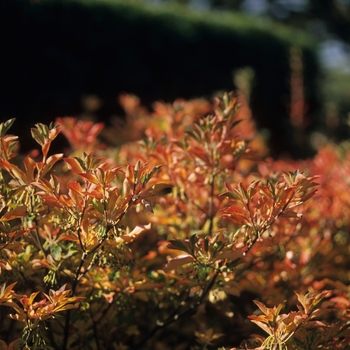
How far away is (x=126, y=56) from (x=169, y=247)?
5.22 metres

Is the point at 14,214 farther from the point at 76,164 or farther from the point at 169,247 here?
the point at 169,247

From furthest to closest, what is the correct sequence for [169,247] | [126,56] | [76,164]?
1. [126,56]
2. [76,164]
3. [169,247]

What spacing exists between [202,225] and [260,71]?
658cm

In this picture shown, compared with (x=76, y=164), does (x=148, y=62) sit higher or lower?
lower

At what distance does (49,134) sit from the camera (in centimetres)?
159

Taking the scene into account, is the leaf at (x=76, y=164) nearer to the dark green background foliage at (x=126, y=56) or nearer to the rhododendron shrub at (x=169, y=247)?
the rhododendron shrub at (x=169, y=247)

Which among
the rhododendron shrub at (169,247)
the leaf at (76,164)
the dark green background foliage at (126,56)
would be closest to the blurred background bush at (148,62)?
the dark green background foliage at (126,56)

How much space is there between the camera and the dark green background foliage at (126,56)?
545 centimetres

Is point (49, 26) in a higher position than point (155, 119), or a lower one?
lower

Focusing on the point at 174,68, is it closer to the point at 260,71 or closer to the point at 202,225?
the point at 260,71

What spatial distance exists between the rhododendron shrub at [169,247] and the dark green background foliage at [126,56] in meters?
3.13

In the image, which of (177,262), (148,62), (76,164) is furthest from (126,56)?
(177,262)

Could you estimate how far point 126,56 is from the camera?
6.42 metres

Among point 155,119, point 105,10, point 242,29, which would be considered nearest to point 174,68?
point 105,10
